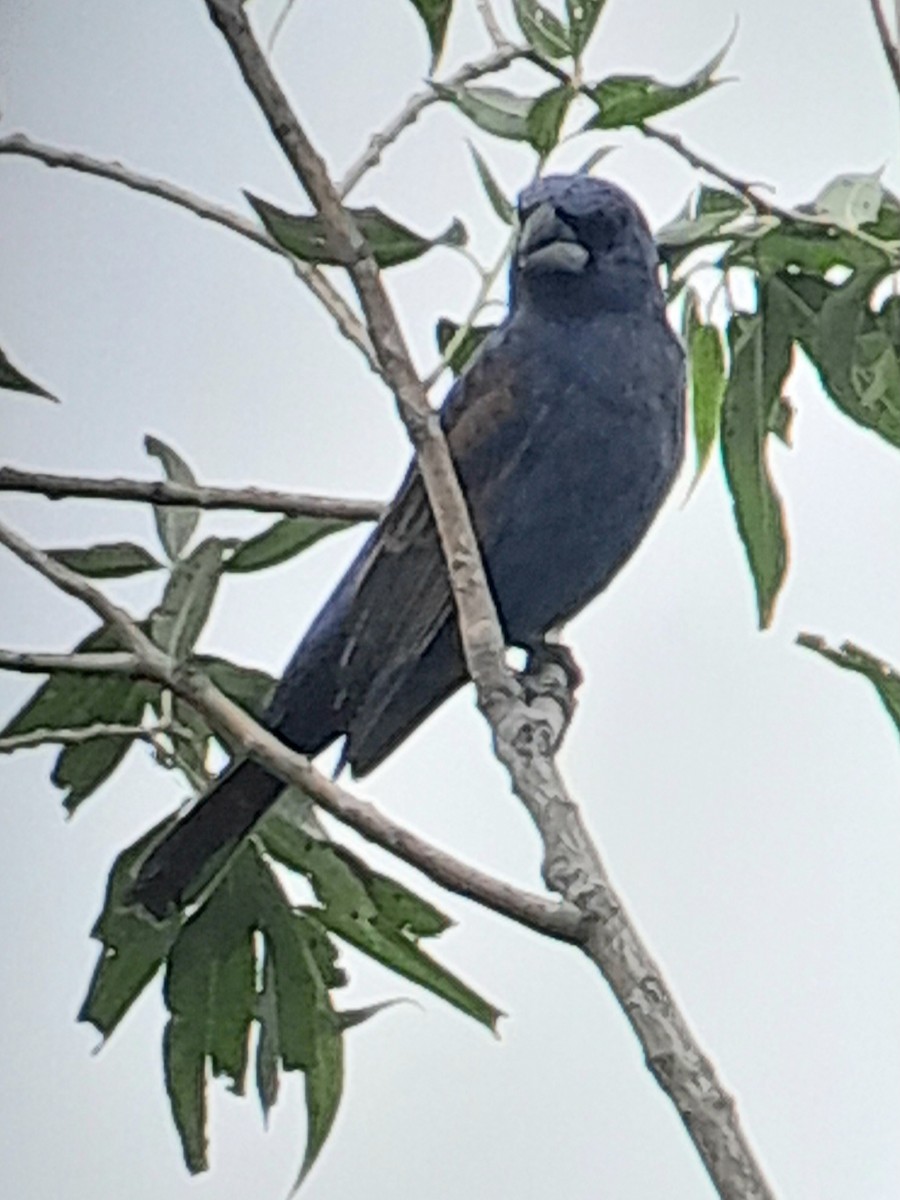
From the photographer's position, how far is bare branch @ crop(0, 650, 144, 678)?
164 cm

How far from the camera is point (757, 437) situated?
6.80 ft

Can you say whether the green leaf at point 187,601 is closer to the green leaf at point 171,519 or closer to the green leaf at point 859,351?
the green leaf at point 171,519

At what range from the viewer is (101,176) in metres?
1.92

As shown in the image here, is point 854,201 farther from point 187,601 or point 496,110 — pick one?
point 187,601

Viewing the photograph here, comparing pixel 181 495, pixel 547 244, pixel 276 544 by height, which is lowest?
pixel 181 495

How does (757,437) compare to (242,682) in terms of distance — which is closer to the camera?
(757,437)

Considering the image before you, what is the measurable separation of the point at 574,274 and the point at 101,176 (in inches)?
30.2

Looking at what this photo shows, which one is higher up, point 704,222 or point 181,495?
point 704,222

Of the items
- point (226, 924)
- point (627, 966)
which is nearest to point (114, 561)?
point (226, 924)

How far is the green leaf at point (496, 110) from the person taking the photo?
1.95 metres

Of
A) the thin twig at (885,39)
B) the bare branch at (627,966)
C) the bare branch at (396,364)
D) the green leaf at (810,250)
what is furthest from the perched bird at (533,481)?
the thin twig at (885,39)

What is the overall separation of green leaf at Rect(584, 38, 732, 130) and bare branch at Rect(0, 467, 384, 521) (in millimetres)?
449

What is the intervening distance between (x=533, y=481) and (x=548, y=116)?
1.91ft

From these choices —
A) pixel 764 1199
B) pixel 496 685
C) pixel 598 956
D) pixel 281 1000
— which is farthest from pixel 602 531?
pixel 764 1199
